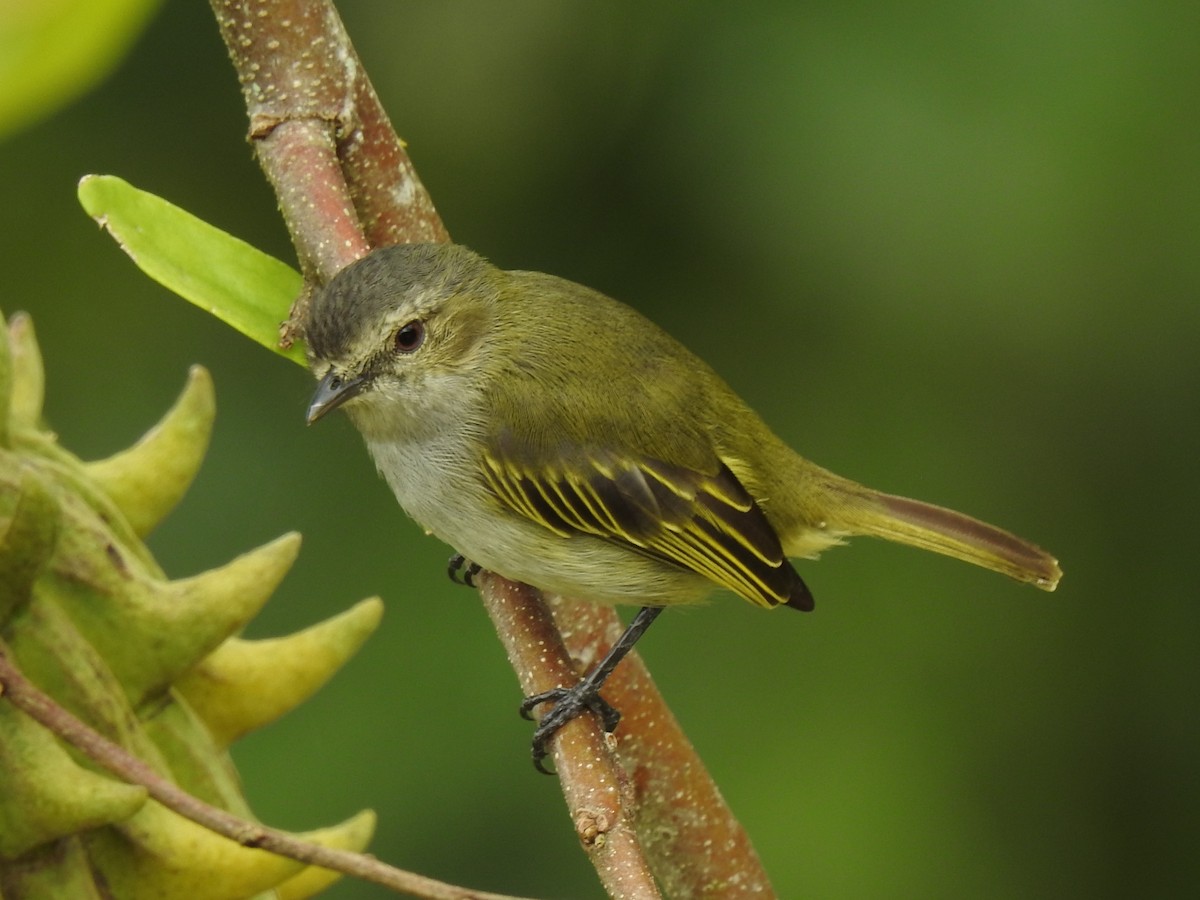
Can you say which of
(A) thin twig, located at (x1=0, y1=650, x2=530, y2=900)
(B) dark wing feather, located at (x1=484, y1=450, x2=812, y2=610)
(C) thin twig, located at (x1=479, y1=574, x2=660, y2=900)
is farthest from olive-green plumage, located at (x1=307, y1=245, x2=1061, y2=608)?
(A) thin twig, located at (x1=0, y1=650, x2=530, y2=900)

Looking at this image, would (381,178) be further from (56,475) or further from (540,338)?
(56,475)

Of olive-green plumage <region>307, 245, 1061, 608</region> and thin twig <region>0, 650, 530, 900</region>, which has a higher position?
Answer: olive-green plumage <region>307, 245, 1061, 608</region>

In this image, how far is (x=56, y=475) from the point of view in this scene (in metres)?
1.86

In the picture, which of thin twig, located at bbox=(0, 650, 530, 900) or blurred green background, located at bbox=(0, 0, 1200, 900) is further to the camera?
blurred green background, located at bbox=(0, 0, 1200, 900)

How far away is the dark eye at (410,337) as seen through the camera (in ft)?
10.1

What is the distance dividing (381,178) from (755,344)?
1242 millimetres

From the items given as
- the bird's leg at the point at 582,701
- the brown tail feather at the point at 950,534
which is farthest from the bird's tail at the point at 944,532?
the bird's leg at the point at 582,701

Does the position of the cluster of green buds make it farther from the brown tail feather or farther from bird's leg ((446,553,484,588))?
the brown tail feather

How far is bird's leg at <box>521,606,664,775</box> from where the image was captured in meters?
2.28

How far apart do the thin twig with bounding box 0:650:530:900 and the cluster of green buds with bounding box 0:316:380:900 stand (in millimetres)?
87

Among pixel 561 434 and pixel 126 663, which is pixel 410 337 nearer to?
pixel 561 434

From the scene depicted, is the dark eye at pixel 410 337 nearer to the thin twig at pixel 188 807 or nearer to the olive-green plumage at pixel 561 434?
the olive-green plumage at pixel 561 434

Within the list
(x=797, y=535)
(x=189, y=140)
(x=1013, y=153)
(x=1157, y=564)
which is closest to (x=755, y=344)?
(x=797, y=535)

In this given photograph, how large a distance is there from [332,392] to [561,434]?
0.42 metres
